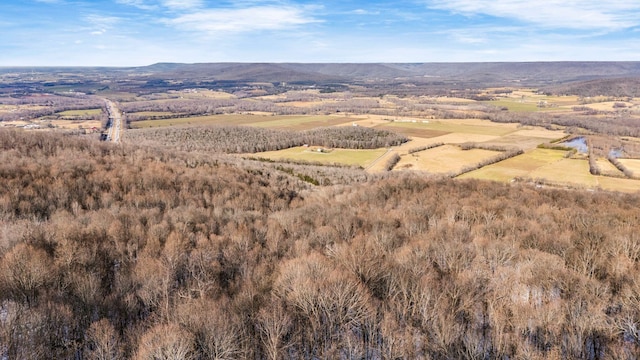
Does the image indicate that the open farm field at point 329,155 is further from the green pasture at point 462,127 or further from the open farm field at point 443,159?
the green pasture at point 462,127

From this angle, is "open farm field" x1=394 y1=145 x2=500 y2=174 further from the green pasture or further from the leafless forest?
the green pasture

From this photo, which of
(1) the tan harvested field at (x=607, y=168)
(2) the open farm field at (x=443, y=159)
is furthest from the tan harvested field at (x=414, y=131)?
(1) the tan harvested field at (x=607, y=168)

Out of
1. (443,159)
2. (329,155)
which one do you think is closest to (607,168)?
(443,159)

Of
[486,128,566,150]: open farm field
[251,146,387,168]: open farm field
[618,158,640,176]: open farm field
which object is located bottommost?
[251,146,387,168]: open farm field

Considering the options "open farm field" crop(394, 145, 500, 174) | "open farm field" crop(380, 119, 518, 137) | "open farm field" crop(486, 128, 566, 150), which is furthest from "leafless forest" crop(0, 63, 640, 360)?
"open farm field" crop(380, 119, 518, 137)

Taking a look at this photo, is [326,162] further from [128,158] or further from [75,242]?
[75,242]
